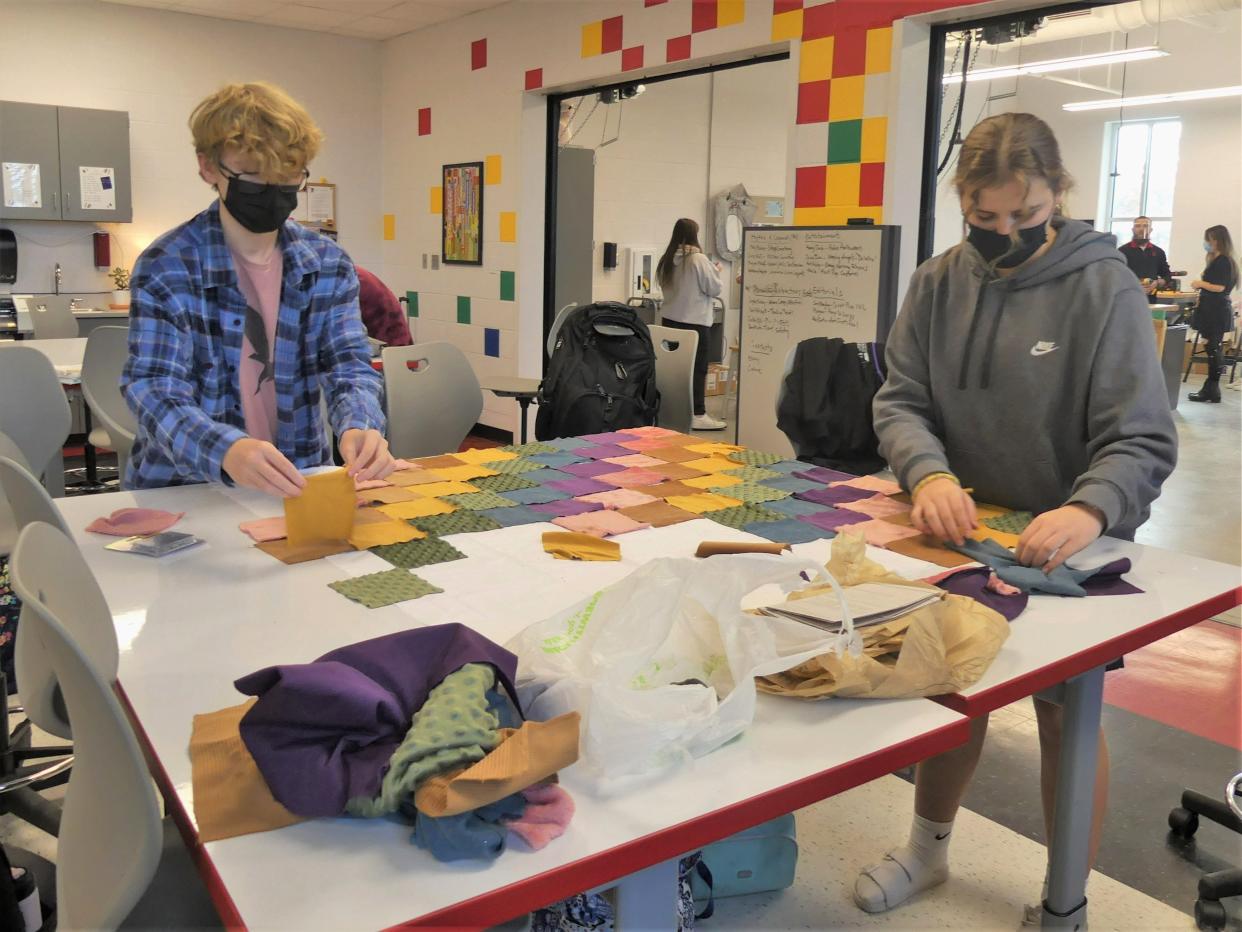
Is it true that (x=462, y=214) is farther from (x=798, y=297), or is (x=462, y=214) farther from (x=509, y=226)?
(x=798, y=297)

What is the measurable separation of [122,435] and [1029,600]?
330cm

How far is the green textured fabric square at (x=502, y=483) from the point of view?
1980 mm

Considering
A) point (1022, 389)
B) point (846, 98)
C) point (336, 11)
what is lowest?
point (1022, 389)

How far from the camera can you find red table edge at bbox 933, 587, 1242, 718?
1132mm

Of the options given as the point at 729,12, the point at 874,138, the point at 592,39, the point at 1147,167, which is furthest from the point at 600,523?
the point at 1147,167

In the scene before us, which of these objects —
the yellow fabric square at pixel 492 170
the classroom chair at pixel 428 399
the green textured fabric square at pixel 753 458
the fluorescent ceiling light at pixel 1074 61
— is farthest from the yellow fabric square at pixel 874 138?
the yellow fabric square at pixel 492 170

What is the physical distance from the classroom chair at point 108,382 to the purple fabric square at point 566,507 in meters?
2.44

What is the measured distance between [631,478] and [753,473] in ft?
0.86

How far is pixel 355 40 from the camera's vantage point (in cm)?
742

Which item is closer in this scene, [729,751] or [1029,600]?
[729,751]

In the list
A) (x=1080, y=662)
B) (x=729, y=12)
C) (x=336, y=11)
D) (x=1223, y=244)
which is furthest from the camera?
(x=1223, y=244)

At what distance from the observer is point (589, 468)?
2.16 metres

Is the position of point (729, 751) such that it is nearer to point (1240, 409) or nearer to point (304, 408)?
point (304, 408)

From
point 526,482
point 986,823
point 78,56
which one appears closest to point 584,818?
point 526,482
